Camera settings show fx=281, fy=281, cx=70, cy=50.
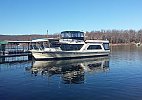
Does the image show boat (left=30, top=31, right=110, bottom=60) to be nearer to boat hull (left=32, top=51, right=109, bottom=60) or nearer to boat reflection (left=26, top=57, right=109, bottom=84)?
boat hull (left=32, top=51, right=109, bottom=60)

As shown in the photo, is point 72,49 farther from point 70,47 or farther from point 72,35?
point 72,35

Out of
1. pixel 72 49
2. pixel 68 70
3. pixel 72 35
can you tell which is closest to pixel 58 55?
pixel 72 49

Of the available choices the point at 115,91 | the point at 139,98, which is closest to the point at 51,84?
the point at 115,91

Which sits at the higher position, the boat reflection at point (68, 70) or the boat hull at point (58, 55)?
the boat hull at point (58, 55)

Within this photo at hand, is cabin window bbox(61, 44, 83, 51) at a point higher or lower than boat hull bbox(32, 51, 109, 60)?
higher

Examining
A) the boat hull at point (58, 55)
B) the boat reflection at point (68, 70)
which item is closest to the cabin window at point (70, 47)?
the boat hull at point (58, 55)

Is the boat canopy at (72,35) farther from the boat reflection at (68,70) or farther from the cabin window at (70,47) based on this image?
the boat reflection at (68,70)

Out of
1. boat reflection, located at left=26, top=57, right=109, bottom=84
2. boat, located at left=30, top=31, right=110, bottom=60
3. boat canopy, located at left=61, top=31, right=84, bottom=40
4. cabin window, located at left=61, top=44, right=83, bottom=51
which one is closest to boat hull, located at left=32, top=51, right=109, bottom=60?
boat, located at left=30, top=31, right=110, bottom=60

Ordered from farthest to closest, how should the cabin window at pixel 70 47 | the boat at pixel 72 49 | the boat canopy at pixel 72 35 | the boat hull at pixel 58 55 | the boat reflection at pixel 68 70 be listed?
the boat canopy at pixel 72 35, the cabin window at pixel 70 47, the boat at pixel 72 49, the boat hull at pixel 58 55, the boat reflection at pixel 68 70

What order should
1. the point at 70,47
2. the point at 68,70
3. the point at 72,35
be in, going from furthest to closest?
the point at 72,35 < the point at 70,47 < the point at 68,70

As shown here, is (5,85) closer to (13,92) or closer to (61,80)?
(13,92)

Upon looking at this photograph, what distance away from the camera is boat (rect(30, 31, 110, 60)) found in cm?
6788

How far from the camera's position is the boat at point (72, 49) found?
67.9 meters

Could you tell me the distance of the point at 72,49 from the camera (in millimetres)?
73438
